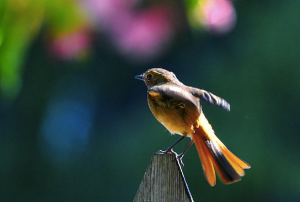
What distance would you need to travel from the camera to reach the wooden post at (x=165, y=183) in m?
1.80

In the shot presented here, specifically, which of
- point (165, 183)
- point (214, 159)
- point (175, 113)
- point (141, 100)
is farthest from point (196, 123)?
point (141, 100)

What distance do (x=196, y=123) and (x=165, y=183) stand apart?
21.2 inches

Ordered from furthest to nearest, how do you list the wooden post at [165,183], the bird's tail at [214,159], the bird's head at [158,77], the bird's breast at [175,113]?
1. the bird's head at [158,77]
2. the bird's breast at [175,113]
3. the bird's tail at [214,159]
4. the wooden post at [165,183]

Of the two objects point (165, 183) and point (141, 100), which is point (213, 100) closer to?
point (165, 183)

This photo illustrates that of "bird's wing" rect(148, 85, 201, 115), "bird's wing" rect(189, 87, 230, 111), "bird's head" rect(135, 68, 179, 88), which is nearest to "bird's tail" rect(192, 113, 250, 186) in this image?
"bird's wing" rect(148, 85, 201, 115)

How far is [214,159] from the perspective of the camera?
2061mm

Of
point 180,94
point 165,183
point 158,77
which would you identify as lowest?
point 165,183

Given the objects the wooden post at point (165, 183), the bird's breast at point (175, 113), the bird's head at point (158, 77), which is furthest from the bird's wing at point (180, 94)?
the bird's head at point (158, 77)

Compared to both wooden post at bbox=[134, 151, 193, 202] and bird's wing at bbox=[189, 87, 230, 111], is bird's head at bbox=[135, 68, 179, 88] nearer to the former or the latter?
bird's wing at bbox=[189, 87, 230, 111]

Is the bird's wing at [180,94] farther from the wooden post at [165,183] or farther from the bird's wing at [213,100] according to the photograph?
the wooden post at [165,183]

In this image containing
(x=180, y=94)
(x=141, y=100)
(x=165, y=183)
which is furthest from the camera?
(x=141, y=100)

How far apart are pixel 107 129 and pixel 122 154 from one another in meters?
0.45

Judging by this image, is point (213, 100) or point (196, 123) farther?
point (196, 123)

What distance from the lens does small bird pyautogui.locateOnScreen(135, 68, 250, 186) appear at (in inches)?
76.6
